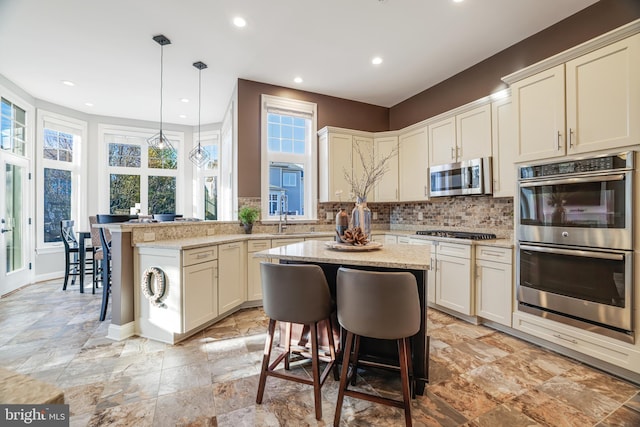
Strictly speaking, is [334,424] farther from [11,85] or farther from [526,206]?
[11,85]

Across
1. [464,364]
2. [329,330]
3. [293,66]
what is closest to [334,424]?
[329,330]

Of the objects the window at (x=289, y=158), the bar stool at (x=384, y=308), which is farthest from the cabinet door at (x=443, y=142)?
the bar stool at (x=384, y=308)

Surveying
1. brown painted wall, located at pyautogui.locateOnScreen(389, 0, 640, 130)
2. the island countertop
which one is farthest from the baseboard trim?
brown painted wall, located at pyautogui.locateOnScreen(389, 0, 640, 130)

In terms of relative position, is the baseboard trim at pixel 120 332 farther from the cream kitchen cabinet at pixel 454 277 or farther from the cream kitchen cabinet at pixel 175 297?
the cream kitchen cabinet at pixel 454 277

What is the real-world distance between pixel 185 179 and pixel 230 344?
4.81 m

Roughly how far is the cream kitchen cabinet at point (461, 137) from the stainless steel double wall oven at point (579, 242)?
2.47 feet

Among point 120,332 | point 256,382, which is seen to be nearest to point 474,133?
point 256,382

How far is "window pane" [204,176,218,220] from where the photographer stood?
652 cm

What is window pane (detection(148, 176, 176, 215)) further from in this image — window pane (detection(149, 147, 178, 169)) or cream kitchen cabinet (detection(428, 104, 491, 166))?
cream kitchen cabinet (detection(428, 104, 491, 166))

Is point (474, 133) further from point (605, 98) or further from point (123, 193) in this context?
point (123, 193)

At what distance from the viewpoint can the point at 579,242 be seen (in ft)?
7.46

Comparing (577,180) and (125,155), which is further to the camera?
(125,155)

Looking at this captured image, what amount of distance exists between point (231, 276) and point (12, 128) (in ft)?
14.1

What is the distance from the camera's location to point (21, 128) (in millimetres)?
4582
